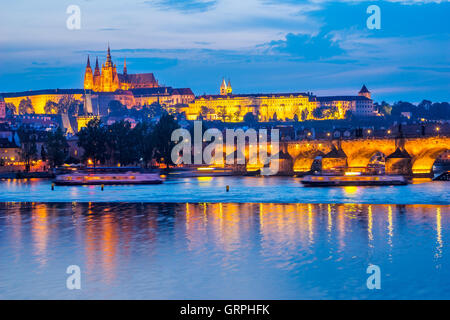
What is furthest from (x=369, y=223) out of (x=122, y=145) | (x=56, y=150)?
(x=56, y=150)

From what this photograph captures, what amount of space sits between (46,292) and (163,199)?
31607mm

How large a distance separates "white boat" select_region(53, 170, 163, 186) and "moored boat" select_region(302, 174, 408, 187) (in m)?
15.7

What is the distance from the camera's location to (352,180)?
227 ft

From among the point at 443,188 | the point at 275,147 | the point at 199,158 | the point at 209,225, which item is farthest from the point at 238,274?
the point at 199,158

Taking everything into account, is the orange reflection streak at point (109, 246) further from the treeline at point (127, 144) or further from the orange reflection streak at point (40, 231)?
the treeline at point (127, 144)

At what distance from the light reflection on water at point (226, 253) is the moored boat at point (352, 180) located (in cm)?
2710

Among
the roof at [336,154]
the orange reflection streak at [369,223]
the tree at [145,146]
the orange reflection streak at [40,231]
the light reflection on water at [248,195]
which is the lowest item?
the light reflection on water at [248,195]

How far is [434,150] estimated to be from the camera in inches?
2945

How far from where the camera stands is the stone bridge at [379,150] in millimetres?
73875

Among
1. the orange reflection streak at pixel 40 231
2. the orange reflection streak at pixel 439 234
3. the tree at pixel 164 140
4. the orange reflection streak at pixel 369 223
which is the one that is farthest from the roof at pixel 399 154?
the orange reflection streak at pixel 40 231

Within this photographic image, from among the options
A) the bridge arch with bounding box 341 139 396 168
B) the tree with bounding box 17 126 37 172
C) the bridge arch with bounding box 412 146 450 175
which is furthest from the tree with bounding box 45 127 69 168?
the bridge arch with bounding box 412 146 450 175

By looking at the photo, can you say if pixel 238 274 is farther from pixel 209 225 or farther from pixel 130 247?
pixel 209 225

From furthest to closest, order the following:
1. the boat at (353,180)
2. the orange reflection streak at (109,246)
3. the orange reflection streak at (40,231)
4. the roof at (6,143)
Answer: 1. the roof at (6,143)
2. the boat at (353,180)
3. the orange reflection streak at (40,231)
4. the orange reflection streak at (109,246)

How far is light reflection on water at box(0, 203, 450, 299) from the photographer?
19.7 meters
